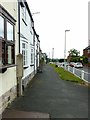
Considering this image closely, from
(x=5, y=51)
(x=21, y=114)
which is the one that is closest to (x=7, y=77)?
(x=5, y=51)

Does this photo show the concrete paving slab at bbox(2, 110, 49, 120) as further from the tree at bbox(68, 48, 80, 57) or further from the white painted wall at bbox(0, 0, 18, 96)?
the tree at bbox(68, 48, 80, 57)

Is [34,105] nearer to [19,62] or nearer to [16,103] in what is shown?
[16,103]

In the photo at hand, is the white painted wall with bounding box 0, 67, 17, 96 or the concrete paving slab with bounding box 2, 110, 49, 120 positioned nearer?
the concrete paving slab with bounding box 2, 110, 49, 120

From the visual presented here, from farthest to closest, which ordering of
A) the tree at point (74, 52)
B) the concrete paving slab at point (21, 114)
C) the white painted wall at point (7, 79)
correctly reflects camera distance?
the tree at point (74, 52), the white painted wall at point (7, 79), the concrete paving slab at point (21, 114)

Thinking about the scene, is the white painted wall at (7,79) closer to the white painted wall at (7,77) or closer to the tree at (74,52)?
the white painted wall at (7,77)

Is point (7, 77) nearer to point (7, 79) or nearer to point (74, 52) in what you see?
point (7, 79)

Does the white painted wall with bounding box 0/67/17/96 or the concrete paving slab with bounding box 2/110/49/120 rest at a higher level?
the white painted wall with bounding box 0/67/17/96

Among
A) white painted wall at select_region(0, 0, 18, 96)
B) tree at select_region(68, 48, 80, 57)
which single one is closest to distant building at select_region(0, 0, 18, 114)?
white painted wall at select_region(0, 0, 18, 96)

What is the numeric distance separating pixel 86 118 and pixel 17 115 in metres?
2.08

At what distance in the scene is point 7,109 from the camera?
827 cm

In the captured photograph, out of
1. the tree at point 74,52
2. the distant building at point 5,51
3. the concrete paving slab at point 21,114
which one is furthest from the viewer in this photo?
the tree at point 74,52

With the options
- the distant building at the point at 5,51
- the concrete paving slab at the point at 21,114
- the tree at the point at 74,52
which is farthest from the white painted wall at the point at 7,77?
the tree at the point at 74,52

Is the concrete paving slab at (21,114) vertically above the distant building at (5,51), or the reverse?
the distant building at (5,51)

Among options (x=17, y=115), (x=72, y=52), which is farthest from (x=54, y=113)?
(x=72, y=52)
